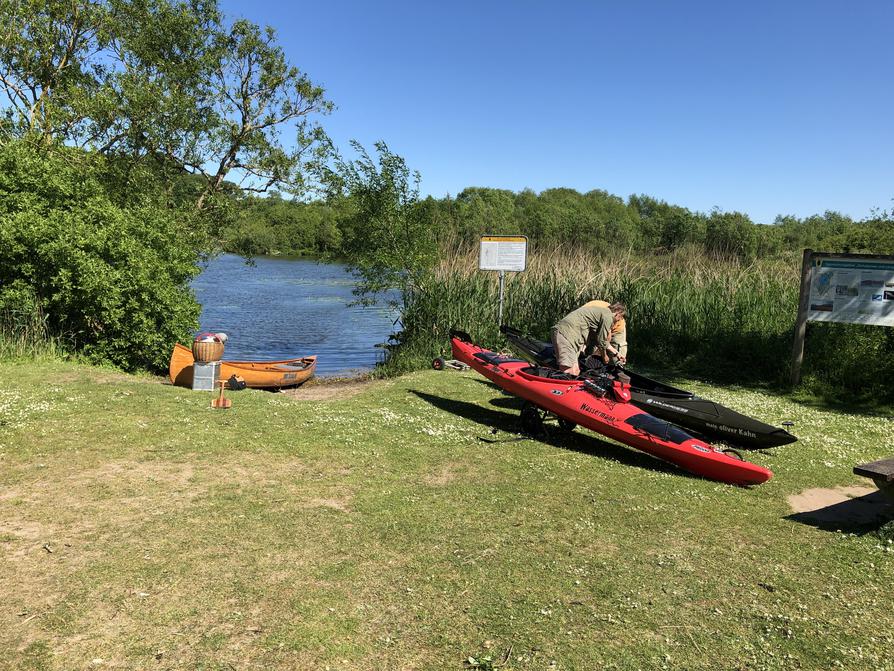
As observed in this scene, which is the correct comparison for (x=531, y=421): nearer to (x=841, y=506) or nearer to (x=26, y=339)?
(x=841, y=506)

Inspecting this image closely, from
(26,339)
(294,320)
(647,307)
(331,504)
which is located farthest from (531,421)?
(294,320)

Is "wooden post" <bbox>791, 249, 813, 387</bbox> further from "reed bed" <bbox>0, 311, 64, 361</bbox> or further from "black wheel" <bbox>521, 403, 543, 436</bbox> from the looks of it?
"reed bed" <bbox>0, 311, 64, 361</bbox>

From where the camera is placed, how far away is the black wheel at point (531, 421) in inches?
329

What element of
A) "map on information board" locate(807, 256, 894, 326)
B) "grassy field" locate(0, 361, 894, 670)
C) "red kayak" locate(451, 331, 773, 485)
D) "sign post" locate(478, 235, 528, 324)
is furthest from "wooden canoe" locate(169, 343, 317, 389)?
"map on information board" locate(807, 256, 894, 326)

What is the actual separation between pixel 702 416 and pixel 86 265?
11.2 m

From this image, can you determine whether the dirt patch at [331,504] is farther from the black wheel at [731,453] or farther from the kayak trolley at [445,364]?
the kayak trolley at [445,364]

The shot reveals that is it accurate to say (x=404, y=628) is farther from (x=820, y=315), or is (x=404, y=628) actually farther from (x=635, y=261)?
(x=635, y=261)

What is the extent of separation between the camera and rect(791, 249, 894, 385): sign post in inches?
416

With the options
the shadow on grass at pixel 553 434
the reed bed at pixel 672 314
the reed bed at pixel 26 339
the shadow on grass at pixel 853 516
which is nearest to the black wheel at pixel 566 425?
the shadow on grass at pixel 553 434

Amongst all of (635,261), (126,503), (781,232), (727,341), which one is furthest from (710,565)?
(781,232)

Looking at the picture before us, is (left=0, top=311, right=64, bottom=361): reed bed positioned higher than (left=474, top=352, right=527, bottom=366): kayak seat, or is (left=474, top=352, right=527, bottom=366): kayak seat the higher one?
(left=474, top=352, right=527, bottom=366): kayak seat

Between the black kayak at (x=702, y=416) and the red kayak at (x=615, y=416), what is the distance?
467 millimetres

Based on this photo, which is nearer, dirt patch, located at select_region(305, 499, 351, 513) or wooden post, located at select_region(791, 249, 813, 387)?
dirt patch, located at select_region(305, 499, 351, 513)

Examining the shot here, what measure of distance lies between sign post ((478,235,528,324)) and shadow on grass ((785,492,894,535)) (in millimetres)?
8636
